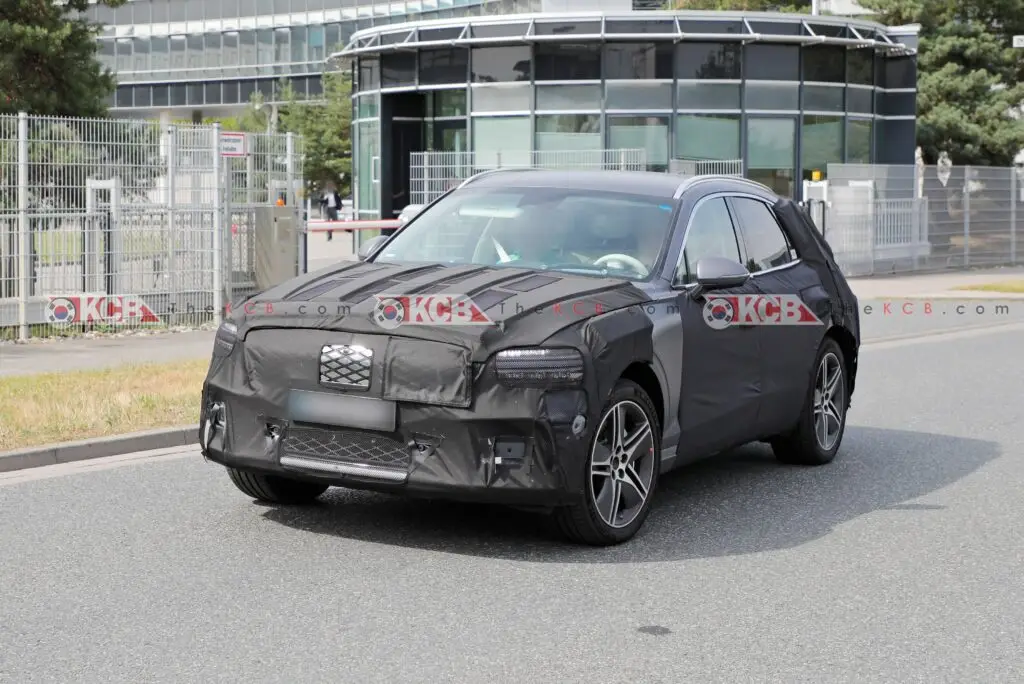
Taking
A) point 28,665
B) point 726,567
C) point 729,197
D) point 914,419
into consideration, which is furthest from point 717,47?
point 28,665

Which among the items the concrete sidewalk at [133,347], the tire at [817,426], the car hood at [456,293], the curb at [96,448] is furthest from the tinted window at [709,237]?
the concrete sidewalk at [133,347]


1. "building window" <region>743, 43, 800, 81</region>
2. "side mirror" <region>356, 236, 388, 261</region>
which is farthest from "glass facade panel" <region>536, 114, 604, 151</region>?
"side mirror" <region>356, 236, 388, 261</region>

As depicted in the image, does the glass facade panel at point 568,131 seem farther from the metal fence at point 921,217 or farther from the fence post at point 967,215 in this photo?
the fence post at point 967,215

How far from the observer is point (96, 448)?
376 inches

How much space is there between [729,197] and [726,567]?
2.68 m

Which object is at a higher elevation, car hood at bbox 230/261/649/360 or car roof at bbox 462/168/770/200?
car roof at bbox 462/168/770/200

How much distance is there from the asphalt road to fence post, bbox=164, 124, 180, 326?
883 cm

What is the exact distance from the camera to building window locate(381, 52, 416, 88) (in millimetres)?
34156

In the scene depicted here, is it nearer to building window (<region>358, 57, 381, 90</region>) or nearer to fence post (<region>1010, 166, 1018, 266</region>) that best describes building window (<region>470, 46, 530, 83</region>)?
building window (<region>358, 57, 381, 90</region>)

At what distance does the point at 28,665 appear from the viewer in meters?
5.22

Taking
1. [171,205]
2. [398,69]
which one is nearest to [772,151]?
[398,69]

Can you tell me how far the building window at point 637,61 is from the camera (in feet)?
104

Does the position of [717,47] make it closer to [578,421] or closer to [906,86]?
[906,86]

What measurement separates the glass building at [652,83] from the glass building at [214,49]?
47249mm
